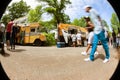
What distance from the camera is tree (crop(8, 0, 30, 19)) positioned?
7.07 ft

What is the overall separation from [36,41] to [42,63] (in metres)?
0.25

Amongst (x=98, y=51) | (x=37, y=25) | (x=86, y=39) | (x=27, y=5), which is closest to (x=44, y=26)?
(x=37, y=25)

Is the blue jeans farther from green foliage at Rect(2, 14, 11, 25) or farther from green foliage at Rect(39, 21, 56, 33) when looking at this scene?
green foliage at Rect(2, 14, 11, 25)

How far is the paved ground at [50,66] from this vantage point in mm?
2234

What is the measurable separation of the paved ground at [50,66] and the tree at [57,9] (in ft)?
0.92

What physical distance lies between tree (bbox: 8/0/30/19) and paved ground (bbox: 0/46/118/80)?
291 mm

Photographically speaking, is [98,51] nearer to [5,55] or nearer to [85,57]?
[85,57]

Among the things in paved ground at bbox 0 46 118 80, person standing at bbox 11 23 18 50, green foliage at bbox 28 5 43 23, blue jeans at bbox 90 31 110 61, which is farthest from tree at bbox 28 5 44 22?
blue jeans at bbox 90 31 110 61

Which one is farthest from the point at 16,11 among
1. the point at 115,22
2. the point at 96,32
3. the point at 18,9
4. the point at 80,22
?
the point at 115,22

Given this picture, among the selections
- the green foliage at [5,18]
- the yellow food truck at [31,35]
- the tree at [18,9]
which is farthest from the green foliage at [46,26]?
the green foliage at [5,18]

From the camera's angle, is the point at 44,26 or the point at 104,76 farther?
→ the point at 104,76

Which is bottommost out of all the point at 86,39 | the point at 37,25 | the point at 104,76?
the point at 104,76

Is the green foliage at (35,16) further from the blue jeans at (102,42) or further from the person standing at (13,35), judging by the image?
the blue jeans at (102,42)

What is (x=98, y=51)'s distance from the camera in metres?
2.33
